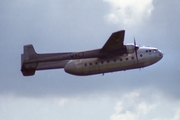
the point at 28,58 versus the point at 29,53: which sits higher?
the point at 29,53

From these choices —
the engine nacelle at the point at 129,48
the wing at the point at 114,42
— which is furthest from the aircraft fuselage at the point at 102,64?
the wing at the point at 114,42

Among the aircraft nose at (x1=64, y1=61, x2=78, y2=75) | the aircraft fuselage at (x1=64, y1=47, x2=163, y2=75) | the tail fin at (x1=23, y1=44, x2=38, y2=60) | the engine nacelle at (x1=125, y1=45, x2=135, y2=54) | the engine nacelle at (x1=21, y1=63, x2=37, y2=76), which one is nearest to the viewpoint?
the aircraft fuselage at (x1=64, y1=47, x2=163, y2=75)

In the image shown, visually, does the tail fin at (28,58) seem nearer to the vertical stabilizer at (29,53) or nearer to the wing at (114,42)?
the vertical stabilizer at (29,53)

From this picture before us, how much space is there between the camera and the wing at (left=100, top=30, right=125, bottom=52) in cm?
8514

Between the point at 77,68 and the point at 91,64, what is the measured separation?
212cm

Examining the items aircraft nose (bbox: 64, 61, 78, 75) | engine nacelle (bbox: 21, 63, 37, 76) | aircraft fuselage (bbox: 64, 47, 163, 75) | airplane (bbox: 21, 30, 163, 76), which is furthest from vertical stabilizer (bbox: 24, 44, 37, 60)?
aircraft fuselage (bbox: 64, 47, 163, 75)

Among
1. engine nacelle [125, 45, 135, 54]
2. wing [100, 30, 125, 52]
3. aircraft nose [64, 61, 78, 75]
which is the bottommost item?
aircraft nose [64, 61, 78, 75]

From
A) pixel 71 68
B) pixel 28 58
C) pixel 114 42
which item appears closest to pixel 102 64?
pixel 114 42

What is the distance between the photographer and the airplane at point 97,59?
86.9 metres

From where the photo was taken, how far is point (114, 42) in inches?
3406

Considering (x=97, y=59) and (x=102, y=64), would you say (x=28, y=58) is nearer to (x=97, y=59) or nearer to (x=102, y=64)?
(x=97, y=59)

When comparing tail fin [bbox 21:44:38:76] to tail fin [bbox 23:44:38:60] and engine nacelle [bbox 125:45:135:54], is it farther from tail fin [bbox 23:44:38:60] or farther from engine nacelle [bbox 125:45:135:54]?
engine nacelle [bbox 125:45:135:54]

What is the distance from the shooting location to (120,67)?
8725 centimetres

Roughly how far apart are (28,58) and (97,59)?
1027 centimetres
